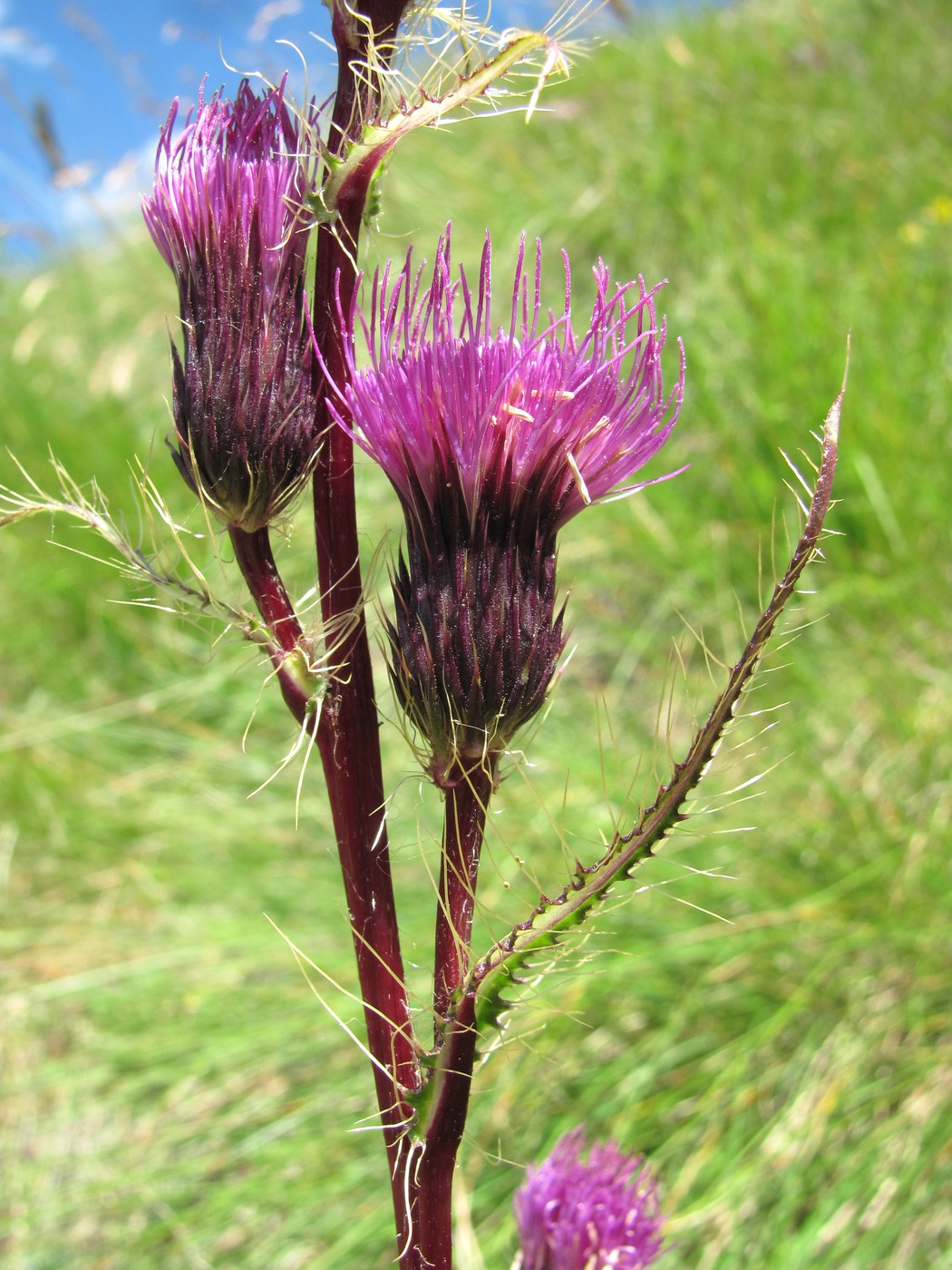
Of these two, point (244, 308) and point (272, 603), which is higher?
point (244, 308)

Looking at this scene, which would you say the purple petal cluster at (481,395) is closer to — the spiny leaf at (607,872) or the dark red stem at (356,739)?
the dark red stem at (356,739)

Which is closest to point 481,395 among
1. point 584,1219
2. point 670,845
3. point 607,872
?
point 607,872

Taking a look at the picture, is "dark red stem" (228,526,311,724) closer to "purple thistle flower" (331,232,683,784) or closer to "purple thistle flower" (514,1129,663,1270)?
"purple thistle flower" (331,232,683,784)

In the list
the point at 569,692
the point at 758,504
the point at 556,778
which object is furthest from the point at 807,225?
the point at 556,778

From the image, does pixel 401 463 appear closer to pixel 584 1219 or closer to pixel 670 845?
pixel 584 1219

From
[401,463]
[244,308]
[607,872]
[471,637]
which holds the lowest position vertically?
[607,872]

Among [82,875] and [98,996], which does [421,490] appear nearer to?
[98,996]

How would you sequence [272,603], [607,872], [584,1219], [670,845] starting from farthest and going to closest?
[670,845], [584,1219], [272,603], [607,872]
